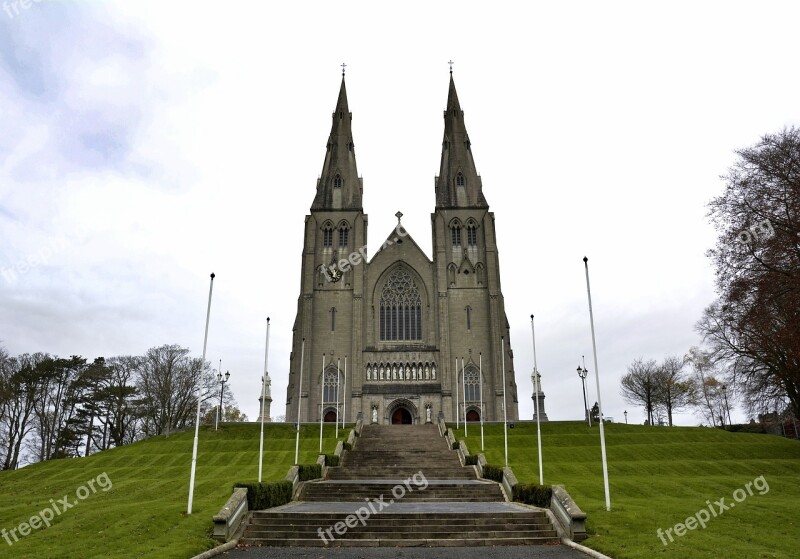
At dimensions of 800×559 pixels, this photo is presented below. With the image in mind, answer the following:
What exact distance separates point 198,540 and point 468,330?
46262mm

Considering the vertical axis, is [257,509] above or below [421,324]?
below

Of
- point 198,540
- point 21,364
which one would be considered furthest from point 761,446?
point 21,364

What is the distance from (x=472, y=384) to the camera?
58688 mm

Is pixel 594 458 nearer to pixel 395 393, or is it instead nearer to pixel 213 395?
pixel 395 393

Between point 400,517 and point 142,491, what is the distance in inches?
564

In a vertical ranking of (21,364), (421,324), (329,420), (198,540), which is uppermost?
(421,324)

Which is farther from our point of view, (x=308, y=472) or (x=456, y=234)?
(x=456, y=234)

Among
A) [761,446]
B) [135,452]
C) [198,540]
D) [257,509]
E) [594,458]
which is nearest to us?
[198,540]

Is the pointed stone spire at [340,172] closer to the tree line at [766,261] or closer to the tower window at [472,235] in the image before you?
the tower window at [472,235]

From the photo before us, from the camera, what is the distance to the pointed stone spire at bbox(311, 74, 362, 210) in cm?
6594

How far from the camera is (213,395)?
72500 millimetres

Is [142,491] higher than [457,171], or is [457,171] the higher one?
[457,171]

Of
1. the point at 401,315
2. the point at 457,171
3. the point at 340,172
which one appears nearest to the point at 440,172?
the point at 457,171

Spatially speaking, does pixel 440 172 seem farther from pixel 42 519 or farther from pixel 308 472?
pixel 42 519
